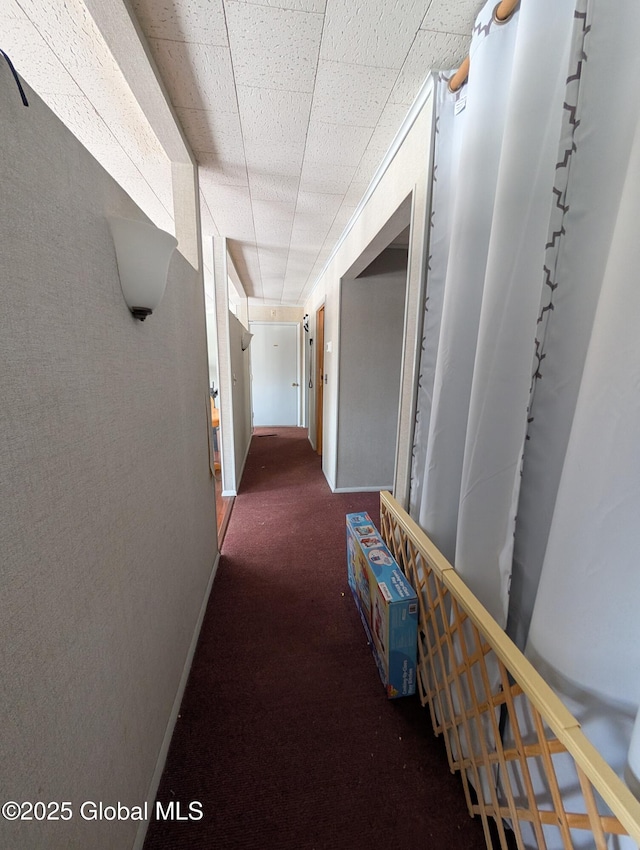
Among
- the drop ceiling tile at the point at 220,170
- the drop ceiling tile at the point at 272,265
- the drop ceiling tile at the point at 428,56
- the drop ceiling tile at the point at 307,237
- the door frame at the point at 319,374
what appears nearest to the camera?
the drop ceiling tile at the point at 428,56

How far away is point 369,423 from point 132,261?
2.45 metres

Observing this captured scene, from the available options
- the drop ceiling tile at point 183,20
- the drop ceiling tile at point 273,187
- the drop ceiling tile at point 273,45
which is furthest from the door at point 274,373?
the drop ceiling tile at point 183,20

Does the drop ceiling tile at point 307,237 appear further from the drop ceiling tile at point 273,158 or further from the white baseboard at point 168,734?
the white baseboard at point 168,734

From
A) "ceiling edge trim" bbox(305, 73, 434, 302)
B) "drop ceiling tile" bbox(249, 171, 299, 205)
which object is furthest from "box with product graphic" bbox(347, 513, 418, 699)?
"drop ceiling tile" bbox(249, 171, 299, 205)

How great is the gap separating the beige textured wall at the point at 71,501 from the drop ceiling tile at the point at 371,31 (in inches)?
32.9

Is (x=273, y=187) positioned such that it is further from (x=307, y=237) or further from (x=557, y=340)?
(x=557, y=340)

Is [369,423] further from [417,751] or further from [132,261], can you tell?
[132,261]

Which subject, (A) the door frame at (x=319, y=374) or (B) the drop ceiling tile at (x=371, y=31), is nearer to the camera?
(B) the drop ceiling tile at (x=371, y=31)

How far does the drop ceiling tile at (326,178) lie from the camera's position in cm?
162

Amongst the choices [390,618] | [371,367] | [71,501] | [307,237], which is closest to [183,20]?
[71,501]

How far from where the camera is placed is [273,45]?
98cm

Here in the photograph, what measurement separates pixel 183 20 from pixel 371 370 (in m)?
A: 2.28

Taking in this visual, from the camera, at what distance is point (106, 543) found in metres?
0.71

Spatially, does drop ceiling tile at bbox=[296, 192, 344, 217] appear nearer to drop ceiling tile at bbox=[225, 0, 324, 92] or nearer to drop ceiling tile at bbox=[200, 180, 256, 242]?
drop ceiling tile at bbox=[200, 180, 256, 242]
